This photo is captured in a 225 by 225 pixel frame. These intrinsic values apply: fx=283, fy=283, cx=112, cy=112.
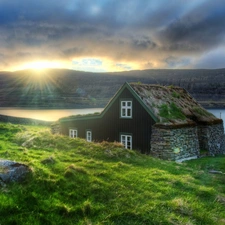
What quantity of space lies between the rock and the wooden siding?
55.1 feet

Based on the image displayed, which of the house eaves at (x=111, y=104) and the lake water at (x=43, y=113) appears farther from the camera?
the lake water at (x=43, y=113)

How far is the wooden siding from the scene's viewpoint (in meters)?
25.9

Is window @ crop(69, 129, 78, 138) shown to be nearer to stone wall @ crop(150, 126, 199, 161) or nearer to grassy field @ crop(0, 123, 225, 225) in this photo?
stone wall @ crop(150, 126, 199, 161)

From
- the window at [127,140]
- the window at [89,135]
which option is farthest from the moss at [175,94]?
the window at [89,135]

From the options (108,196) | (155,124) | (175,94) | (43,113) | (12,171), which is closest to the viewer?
(12,171)

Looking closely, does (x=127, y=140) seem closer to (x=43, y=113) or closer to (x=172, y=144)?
(x=172, y=144)

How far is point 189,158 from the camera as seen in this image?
26.2 metres

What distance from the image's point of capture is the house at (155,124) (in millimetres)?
24844

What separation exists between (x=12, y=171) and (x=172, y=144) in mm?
17128

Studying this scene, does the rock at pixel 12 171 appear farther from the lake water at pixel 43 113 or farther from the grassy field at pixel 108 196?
the lake water at pixel 43 113

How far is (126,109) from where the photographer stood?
27.7 meters

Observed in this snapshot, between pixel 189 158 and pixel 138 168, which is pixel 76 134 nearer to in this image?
pixel 189 158

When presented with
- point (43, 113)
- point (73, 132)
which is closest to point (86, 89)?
point (43, 113)

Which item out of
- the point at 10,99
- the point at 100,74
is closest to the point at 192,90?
the point at 100,74
